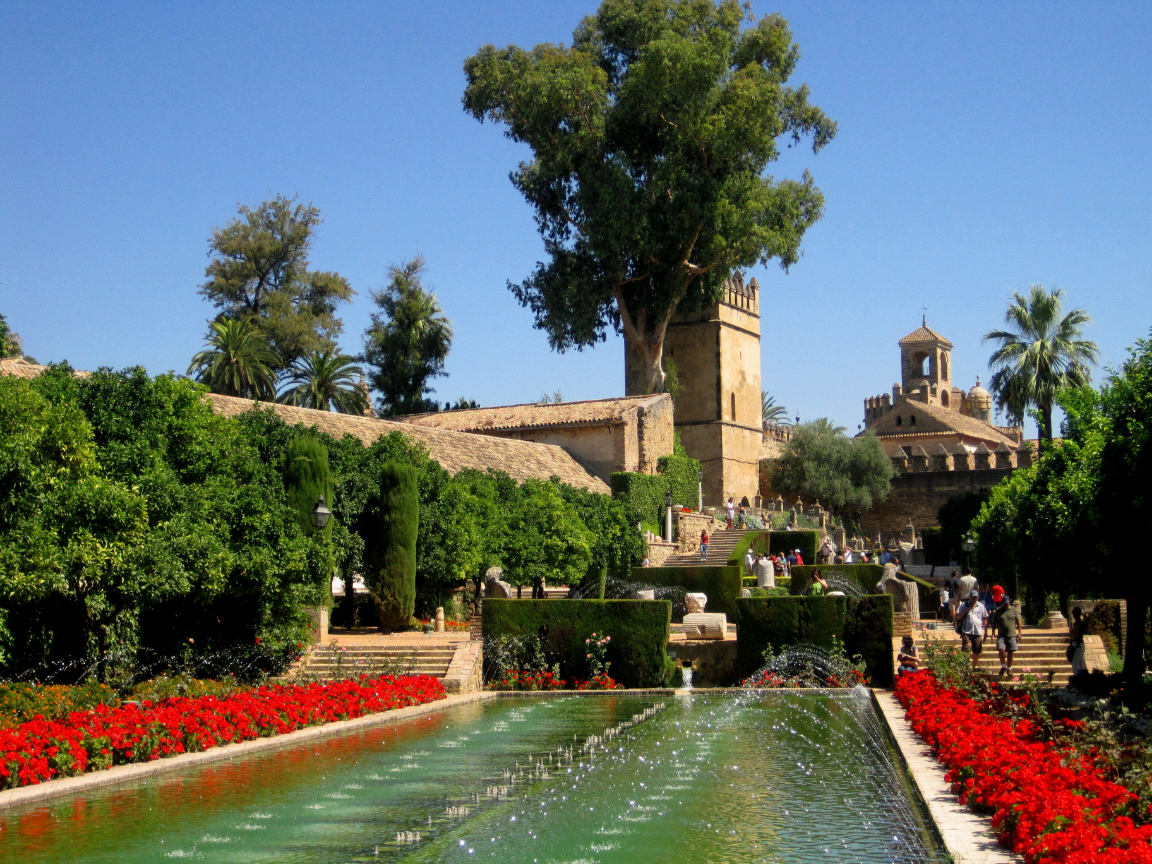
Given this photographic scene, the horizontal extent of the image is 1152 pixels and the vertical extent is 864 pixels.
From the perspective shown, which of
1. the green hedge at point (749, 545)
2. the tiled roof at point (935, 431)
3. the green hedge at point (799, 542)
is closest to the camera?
the green hedge at point (749, 545)

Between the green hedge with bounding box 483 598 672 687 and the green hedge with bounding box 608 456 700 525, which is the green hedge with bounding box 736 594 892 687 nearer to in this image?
the green hedge with bounding box 483 598 672 687

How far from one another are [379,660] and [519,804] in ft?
34.5

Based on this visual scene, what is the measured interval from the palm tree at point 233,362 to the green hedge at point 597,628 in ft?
78.8

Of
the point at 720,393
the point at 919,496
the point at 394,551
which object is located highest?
the point at 720,393

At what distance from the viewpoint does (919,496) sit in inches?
2287

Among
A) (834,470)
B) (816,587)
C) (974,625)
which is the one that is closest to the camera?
(974,625)

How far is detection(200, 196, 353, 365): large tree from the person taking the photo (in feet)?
160

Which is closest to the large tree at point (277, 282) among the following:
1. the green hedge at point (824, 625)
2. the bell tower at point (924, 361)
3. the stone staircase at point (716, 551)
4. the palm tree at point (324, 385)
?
the palm tree at point (324, 385)

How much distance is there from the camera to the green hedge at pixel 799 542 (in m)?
42.8

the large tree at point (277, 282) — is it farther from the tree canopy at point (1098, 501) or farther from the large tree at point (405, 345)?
the tree canopy at point (1098, 501)

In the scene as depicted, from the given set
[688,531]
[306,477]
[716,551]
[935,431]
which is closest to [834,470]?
[688,531]

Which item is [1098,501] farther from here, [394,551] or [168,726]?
[394,551]

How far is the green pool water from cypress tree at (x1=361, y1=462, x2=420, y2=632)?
36.0 feet

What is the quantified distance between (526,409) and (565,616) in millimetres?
24371
